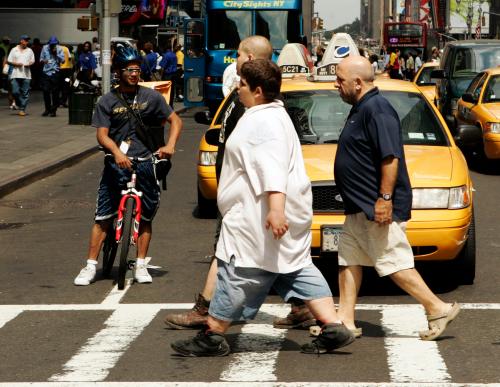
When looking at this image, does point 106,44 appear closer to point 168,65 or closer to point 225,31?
point 225,31

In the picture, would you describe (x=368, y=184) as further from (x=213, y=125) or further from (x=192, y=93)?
(x=192, y=93)

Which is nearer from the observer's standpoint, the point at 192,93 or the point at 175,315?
the point at 175,315

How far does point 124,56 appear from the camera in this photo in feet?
29.9

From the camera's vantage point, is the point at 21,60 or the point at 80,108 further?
the point at 21,60

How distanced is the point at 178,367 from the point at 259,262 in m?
0.73

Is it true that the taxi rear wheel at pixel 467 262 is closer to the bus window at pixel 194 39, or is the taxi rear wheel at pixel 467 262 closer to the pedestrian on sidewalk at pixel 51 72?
the pedestrian on sidewalk at pixel 51 72

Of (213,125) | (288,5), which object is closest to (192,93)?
(288,5)

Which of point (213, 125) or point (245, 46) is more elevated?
point (245, 46)

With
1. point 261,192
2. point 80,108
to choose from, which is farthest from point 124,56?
point 80,108

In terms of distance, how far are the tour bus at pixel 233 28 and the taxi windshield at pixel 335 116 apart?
2205 cm

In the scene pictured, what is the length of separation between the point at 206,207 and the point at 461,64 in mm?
13350

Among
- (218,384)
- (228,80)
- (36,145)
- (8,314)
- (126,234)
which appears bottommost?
(36,145)

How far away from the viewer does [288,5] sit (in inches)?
1297

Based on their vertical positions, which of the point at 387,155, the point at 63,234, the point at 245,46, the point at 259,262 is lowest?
the point at 63,234
